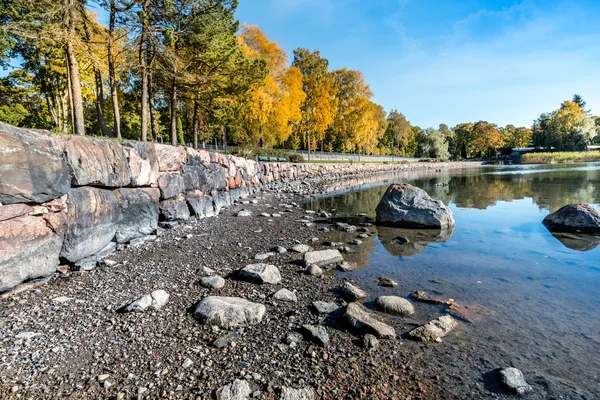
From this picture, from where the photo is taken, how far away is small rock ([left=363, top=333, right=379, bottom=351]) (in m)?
3.26

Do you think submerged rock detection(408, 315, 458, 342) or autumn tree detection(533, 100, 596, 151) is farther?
autumn tree detection(533, 100, 596, 151)

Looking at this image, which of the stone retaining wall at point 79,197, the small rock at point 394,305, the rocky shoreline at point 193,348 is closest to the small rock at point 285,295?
the rocky shoreline at point 193,348

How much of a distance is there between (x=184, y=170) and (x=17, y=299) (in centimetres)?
618

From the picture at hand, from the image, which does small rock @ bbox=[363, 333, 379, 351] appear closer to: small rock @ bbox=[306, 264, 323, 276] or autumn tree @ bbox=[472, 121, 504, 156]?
small rock @ bbox=[306, 264, 323, 276]

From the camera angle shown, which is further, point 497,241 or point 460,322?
point 497,241

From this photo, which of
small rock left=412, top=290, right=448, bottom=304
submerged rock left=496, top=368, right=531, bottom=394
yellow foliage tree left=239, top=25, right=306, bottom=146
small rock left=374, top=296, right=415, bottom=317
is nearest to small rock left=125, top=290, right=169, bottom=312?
small rock left=374, top=296, right=415, bottom=317

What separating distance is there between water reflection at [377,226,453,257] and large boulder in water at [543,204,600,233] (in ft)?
10.5

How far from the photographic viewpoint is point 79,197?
539cm

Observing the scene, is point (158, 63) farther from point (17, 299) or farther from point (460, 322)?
point (460, 322)

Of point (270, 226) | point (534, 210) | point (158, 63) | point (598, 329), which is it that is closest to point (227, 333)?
point (598, 329)

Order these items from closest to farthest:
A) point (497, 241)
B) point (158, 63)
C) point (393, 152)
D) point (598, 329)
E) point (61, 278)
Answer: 1. point (598, 329)
2. point (61, 278)
3. point (497, 241)
4. point (158, 63)
5. point (393, 152)

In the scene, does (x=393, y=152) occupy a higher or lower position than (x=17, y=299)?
higher

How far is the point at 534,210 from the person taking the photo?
1220 centimetres

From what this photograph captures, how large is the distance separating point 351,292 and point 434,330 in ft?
4.31
